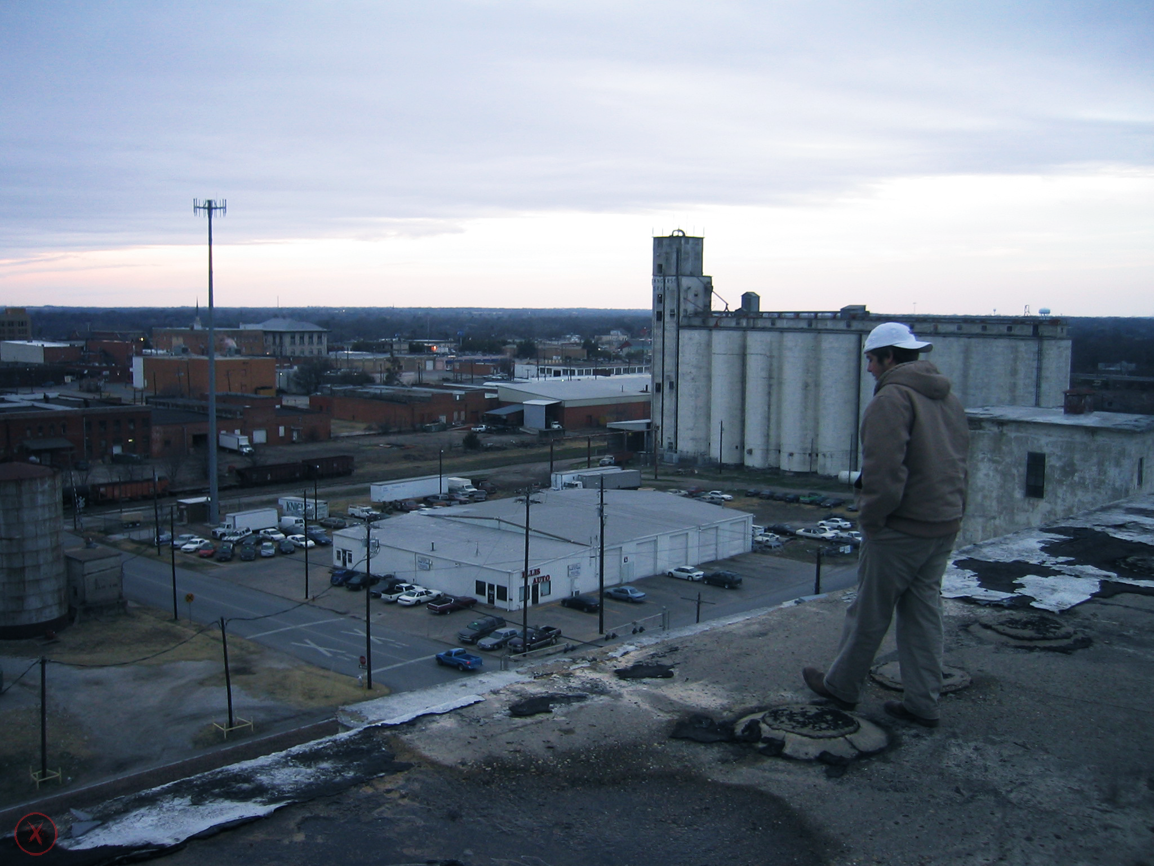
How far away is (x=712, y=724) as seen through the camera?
3320mm

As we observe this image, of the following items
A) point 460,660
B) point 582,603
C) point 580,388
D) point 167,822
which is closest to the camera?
point 167,822

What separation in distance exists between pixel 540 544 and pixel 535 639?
19.6ft

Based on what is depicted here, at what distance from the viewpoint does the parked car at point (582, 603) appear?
78.4ft

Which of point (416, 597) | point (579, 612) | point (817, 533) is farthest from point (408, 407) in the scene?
point (579, 612)

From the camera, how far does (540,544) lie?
26.2m

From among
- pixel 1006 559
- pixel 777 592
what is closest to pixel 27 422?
pixel 777 592

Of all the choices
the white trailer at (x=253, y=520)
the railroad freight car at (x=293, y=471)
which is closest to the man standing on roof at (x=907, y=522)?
the white trailer at (x=253, y=520)

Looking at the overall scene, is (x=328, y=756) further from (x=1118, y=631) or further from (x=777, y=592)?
(x=777, y=592)

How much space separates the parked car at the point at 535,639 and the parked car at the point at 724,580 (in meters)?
6.96

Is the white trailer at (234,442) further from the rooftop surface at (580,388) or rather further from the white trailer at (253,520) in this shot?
the rooftop surface at (580,388)

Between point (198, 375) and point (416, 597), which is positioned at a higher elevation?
point (198, 375)

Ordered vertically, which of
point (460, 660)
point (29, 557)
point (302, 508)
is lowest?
point (460, 660)

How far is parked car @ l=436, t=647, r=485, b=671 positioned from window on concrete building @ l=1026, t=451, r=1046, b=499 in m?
11.7

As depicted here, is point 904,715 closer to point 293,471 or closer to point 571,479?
point 571,479
